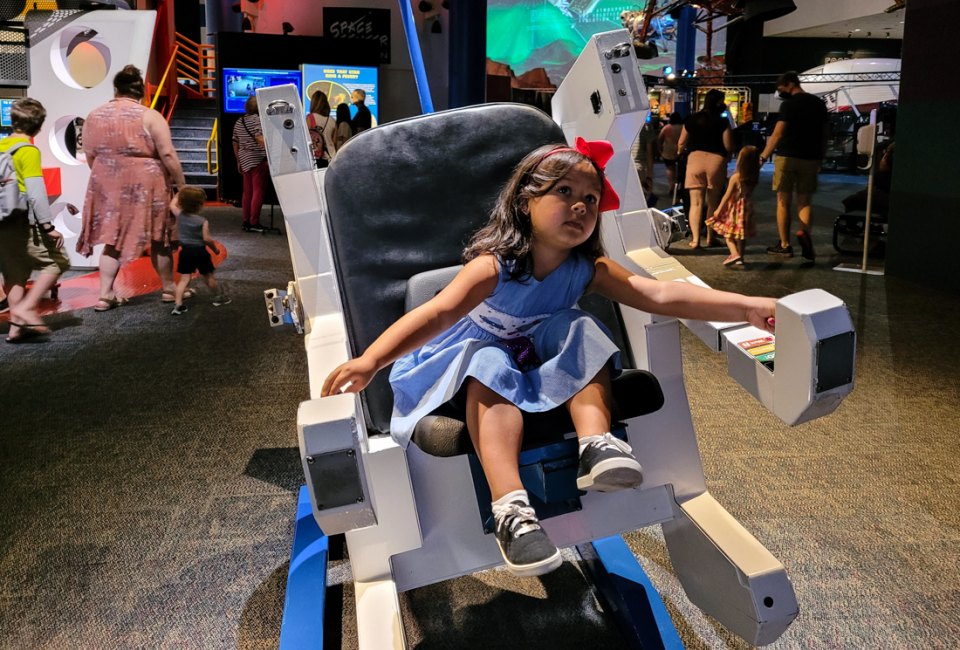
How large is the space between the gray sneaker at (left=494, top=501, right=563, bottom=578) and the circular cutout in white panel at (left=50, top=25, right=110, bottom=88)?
468cm

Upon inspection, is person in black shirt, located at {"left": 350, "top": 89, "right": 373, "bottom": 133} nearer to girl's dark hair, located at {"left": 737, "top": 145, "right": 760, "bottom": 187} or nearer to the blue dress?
girl's dark hair, located at {"left": 737, "top": 145, "right": 760, "bottom": 187}

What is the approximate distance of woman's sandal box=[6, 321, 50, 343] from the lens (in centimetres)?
412

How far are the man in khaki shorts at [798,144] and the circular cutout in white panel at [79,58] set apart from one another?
172 inches

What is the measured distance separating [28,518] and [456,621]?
4.22ft

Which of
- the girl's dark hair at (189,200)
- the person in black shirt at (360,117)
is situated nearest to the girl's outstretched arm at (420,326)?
the girl's dark hair at (189,200)

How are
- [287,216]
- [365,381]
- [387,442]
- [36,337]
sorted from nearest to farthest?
[365,381] < [387,442] < [287,216] < [36,337]

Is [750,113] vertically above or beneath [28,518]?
above

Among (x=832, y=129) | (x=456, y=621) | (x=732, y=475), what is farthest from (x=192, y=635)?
(x=832, y=129)

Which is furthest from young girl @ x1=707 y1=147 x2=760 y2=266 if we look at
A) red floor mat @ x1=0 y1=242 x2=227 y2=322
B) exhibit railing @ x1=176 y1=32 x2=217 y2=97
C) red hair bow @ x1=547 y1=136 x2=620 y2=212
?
exhibit railing @ x1=176 y1=32 x2=217 y2=97

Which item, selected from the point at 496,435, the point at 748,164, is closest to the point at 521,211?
the point at 496,435

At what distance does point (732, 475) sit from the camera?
8.26ft

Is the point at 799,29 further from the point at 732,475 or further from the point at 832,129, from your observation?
the point at 732,475

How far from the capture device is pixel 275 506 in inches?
93.5

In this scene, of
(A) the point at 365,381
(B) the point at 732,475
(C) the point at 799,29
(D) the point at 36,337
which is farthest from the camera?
(C) the point at 799,29
